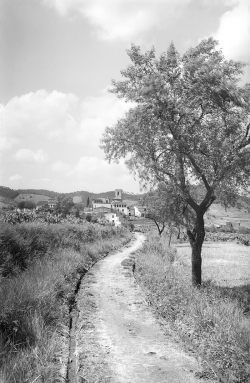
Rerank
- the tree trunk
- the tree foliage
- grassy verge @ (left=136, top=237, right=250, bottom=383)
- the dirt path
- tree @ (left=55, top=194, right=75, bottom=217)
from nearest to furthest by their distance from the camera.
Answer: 1. the dirt path
2. grassy verge @ (left=136, top=237, right=250, bottom=383)
3. the tree trunk
4. the tree foliage
5. tree @ (left=55, top=194, right=75, bottom=217)

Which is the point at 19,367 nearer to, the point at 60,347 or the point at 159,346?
the point at 60,347

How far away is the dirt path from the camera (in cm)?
533

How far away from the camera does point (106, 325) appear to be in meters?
7.84

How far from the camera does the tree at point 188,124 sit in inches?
508

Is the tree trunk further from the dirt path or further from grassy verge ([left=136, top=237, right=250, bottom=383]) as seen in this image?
the dirt path

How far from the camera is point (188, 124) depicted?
44.8 ft

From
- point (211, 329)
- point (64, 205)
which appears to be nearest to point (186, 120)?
point (211, 329)

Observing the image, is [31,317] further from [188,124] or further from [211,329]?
[188,124]

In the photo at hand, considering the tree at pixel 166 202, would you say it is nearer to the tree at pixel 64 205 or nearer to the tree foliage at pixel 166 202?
the tree foliage at pixel 166 202

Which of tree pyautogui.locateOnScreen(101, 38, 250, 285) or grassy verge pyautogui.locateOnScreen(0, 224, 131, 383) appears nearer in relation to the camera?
grassy verge pyautogui.locateOnScreen(0, 224, 131, 383)

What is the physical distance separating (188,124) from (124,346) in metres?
9.69

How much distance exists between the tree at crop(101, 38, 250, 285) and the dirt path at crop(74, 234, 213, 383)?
616 centimetres

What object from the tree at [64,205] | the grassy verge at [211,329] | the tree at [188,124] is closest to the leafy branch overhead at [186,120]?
the tree at [188,124]

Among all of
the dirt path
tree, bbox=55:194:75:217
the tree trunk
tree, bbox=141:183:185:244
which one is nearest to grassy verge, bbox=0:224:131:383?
the dirt path
